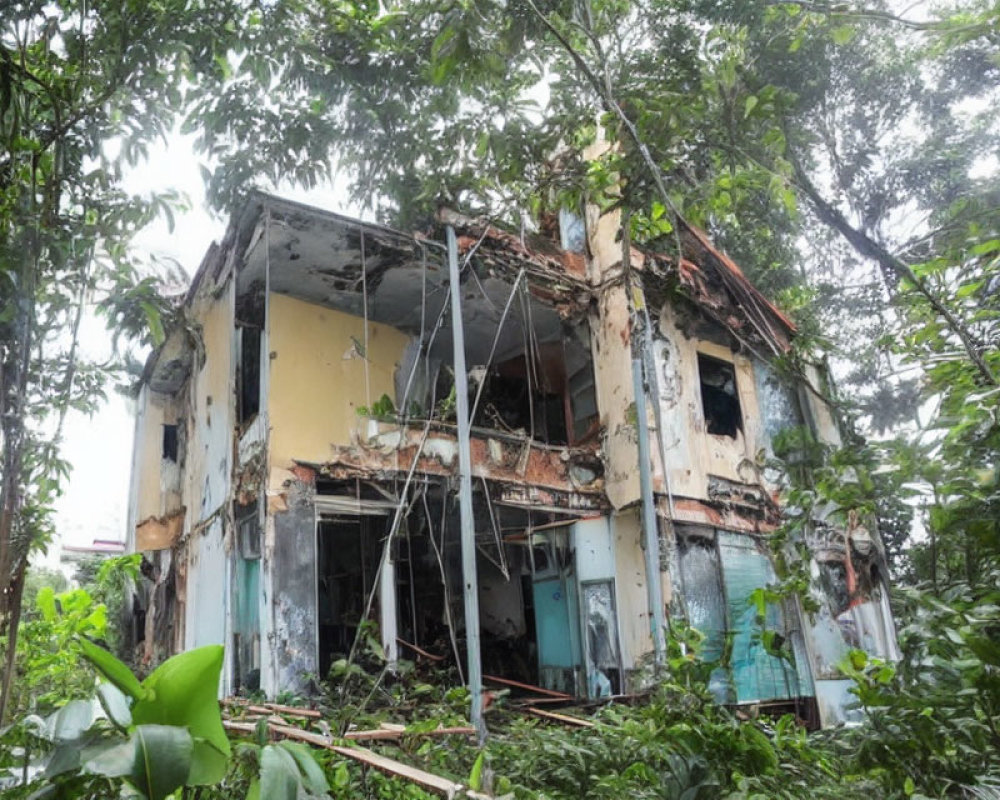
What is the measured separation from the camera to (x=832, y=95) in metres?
11.8

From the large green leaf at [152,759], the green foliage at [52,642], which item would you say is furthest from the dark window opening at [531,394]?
the large green leaf at [152,759]

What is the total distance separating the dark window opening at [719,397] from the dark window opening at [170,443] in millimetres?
8615

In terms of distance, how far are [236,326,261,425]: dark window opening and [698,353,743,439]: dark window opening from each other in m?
6.04

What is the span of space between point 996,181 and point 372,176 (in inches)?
222

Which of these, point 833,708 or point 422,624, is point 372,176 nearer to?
point 422,624

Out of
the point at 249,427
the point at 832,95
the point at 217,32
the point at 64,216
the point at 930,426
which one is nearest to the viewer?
the point at 930,426

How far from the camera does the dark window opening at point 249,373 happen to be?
959 centimetres

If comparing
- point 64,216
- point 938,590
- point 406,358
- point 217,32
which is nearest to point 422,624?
point 406,358

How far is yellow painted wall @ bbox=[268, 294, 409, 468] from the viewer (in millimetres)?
8562

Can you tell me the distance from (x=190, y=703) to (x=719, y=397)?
10177mm

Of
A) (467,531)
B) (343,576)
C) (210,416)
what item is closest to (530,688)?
(467,531)

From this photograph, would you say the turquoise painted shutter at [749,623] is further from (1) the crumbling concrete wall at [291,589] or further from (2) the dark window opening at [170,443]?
(2) the dark window opening at [170,443]

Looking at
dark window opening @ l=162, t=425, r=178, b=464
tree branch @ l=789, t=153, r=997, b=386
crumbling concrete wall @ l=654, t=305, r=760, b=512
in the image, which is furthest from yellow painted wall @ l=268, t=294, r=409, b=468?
tree branch @ l=789, t=153, r=997, b=386

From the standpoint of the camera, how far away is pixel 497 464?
368 inches
